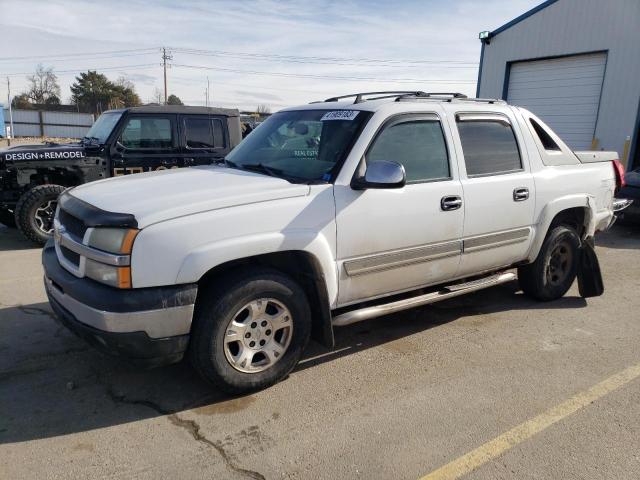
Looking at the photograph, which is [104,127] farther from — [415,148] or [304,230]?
[304,230]

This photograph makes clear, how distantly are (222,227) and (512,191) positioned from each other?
2.67 m

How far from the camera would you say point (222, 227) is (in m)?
2.98

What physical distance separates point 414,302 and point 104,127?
6.28 m

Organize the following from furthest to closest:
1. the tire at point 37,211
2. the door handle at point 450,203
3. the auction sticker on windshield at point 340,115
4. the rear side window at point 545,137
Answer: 1. the tire at point 37,211
2. the rear side window at point 545,137
3. the door handle at point 450,203
4. the auction sticker on windshield at point 340,115

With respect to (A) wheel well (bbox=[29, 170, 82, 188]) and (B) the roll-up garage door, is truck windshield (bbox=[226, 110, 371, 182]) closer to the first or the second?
(A) wheel well (bbox=[29, 170, 82, 188])

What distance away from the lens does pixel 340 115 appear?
12.7ft

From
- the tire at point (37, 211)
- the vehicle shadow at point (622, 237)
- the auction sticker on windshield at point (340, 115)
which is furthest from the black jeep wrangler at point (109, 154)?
the vehicle shadow at point (622, 237)

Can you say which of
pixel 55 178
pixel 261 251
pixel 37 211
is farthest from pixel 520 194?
pixel 55 178

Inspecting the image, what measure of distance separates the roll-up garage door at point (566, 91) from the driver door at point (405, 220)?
41.4 feet

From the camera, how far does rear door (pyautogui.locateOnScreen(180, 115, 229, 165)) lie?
823cm

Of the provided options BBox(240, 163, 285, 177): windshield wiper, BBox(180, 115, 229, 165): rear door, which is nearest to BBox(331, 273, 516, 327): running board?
BBox(240, 163, 285, 177): windshield wiper

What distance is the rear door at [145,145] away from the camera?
7.78 meters

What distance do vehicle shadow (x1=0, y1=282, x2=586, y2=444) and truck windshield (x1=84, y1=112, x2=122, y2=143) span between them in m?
3.91

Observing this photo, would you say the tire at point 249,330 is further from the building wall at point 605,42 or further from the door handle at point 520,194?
the building wall at point 605,42
